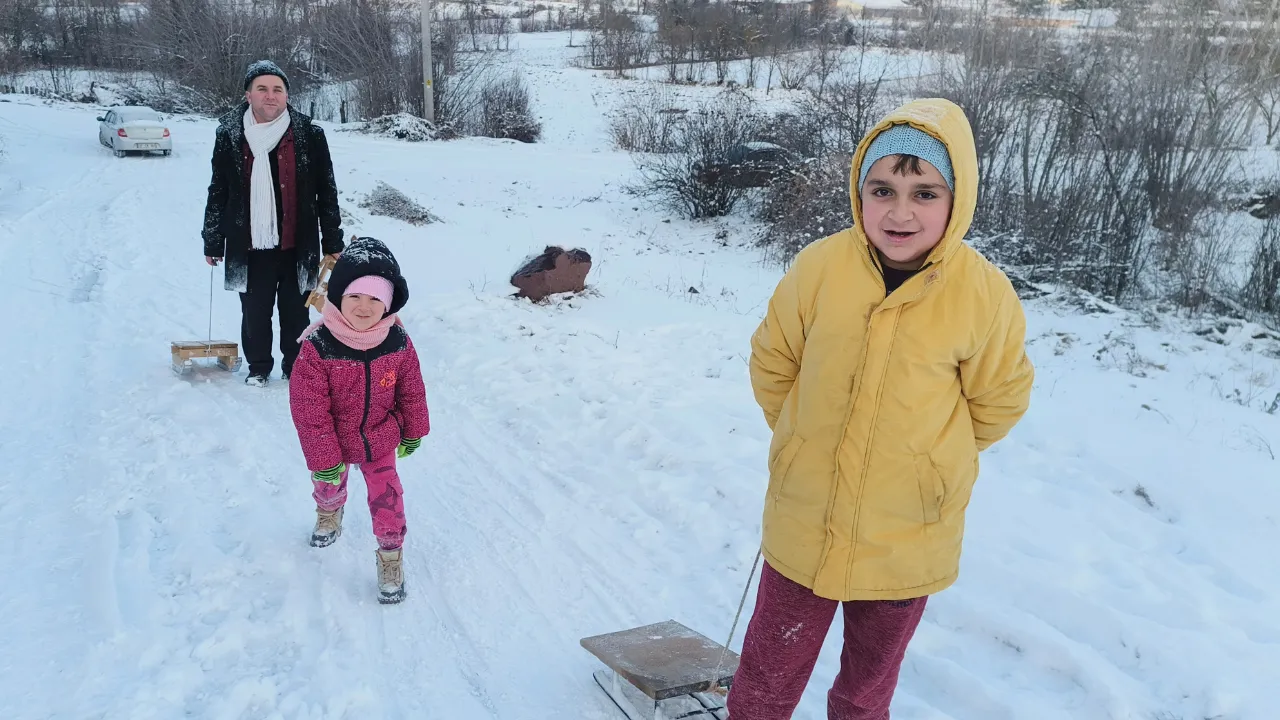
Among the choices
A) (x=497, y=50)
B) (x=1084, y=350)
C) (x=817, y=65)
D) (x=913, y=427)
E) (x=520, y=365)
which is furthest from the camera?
(x=497, y=50)

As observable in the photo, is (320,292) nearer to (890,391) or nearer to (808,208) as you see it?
(890,391)

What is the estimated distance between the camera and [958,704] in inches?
118

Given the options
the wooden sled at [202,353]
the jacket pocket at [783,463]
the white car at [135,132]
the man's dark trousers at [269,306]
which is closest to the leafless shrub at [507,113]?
the white car at [135,132]

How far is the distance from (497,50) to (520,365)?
110 feet

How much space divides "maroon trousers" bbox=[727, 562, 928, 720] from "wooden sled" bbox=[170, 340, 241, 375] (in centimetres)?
477

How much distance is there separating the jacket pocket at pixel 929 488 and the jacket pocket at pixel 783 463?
0.95 feet

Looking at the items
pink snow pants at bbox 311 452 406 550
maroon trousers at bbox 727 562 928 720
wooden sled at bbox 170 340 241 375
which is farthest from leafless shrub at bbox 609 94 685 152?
maroon trousers at bbox 727 562 928 720

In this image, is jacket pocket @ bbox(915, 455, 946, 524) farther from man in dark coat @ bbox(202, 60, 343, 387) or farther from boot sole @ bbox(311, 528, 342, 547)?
man in dark coat @ bbox(202, 60, 343, 387)

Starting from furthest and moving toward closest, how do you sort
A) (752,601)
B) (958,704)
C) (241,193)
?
(241,193), (752,601), (958,704)

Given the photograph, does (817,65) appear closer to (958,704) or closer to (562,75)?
(562,75)

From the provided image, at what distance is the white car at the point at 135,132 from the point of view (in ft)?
55.7

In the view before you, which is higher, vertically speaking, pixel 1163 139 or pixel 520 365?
pixel 1163 139

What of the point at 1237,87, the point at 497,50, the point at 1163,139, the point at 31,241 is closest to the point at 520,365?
the point at 31,241

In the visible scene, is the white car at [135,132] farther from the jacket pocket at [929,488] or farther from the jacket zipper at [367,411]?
the jacket pocket at [929,488]
